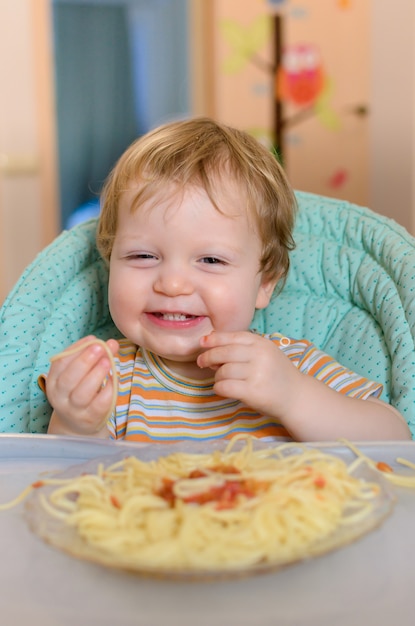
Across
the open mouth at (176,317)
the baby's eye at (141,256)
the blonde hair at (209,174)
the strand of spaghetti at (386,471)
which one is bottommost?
the strand of spaghetti at (386,471)

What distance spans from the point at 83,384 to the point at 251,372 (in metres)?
0.21

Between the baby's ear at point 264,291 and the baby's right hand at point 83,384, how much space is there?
361 millimetres

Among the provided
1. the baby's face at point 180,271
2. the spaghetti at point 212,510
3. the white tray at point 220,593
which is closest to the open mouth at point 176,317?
the baby's face at point 180,271

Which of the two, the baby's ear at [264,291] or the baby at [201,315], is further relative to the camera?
the baby's ear at [264,291]

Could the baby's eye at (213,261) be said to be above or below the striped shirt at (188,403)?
above

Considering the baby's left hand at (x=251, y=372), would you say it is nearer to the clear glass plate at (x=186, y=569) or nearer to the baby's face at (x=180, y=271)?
the baby's face at (x=180, y=271)

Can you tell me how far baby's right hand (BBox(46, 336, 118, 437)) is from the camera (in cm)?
89

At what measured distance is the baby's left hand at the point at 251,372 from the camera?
95cm

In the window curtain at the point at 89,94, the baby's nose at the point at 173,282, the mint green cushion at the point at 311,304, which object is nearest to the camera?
the baby's nose at the point at 173,282

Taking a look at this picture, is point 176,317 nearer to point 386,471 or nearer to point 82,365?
point 82,365

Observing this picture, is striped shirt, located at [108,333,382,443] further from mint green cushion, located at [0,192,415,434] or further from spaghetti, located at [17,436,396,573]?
spaghetti, located at [17,436,396,573]

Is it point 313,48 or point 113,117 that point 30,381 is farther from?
point 113,117

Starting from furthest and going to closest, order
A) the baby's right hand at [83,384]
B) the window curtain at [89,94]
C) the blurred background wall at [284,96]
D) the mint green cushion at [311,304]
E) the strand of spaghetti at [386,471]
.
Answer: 1. the window curtain at [89,94]
2. the blurred background wall at [284,96]
3. the mint green cushion at [311,304]
4. the baby's right hand at [83,384]
5. the strand of spaghetti at [386,471]

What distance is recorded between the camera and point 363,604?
0.58 metres
